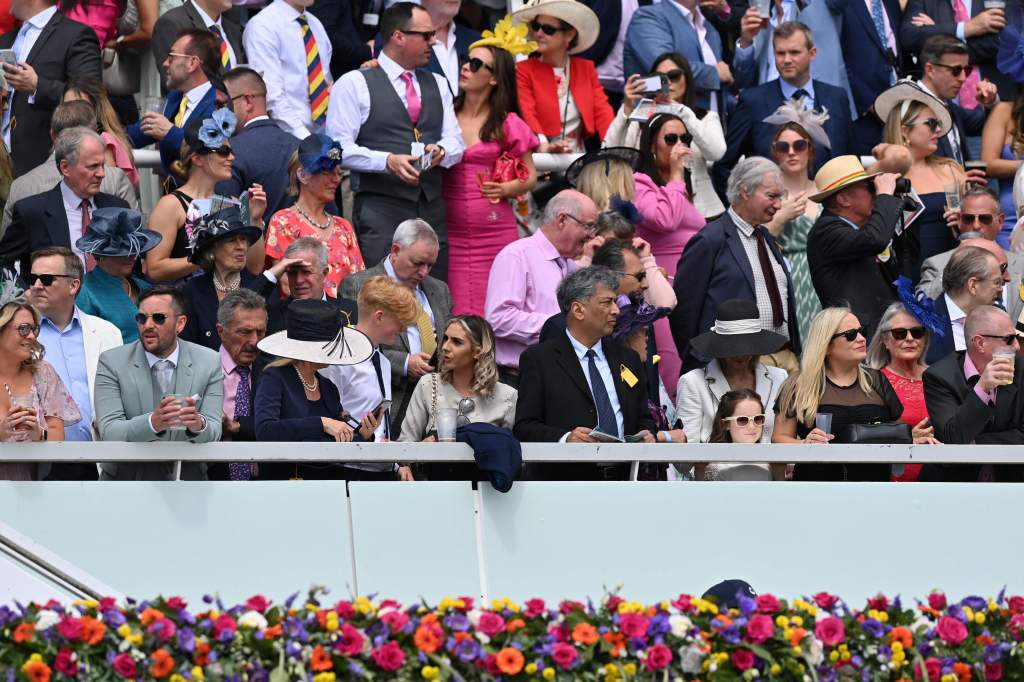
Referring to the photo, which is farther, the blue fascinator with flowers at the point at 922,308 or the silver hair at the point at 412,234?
the silver hair at the point at 412,234

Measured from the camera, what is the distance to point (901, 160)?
42.9ft

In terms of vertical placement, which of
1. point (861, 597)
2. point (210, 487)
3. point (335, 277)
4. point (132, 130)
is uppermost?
point (132, 130)

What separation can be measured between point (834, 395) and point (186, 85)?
14.2 feet

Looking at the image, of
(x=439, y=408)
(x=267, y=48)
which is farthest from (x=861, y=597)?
(x=267, y=48)

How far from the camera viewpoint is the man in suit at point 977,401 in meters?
10.4

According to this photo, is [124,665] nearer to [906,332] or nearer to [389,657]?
[389,657]

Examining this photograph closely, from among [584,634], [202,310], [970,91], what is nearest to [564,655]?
[584,634]

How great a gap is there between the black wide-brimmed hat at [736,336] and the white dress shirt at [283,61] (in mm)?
3166

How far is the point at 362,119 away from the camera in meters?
12.6

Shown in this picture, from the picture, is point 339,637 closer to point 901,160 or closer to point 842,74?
point 901,160

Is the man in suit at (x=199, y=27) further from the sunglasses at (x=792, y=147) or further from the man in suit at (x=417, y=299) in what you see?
the sunglasses at (x=792, y=147)

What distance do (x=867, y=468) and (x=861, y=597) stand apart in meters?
0.67

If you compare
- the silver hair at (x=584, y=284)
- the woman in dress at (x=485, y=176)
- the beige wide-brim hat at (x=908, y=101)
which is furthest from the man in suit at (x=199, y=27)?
the beige wide-brim hat at (x=908, y=101)

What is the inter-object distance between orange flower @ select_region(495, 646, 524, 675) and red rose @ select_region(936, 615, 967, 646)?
A: 5.27ft
